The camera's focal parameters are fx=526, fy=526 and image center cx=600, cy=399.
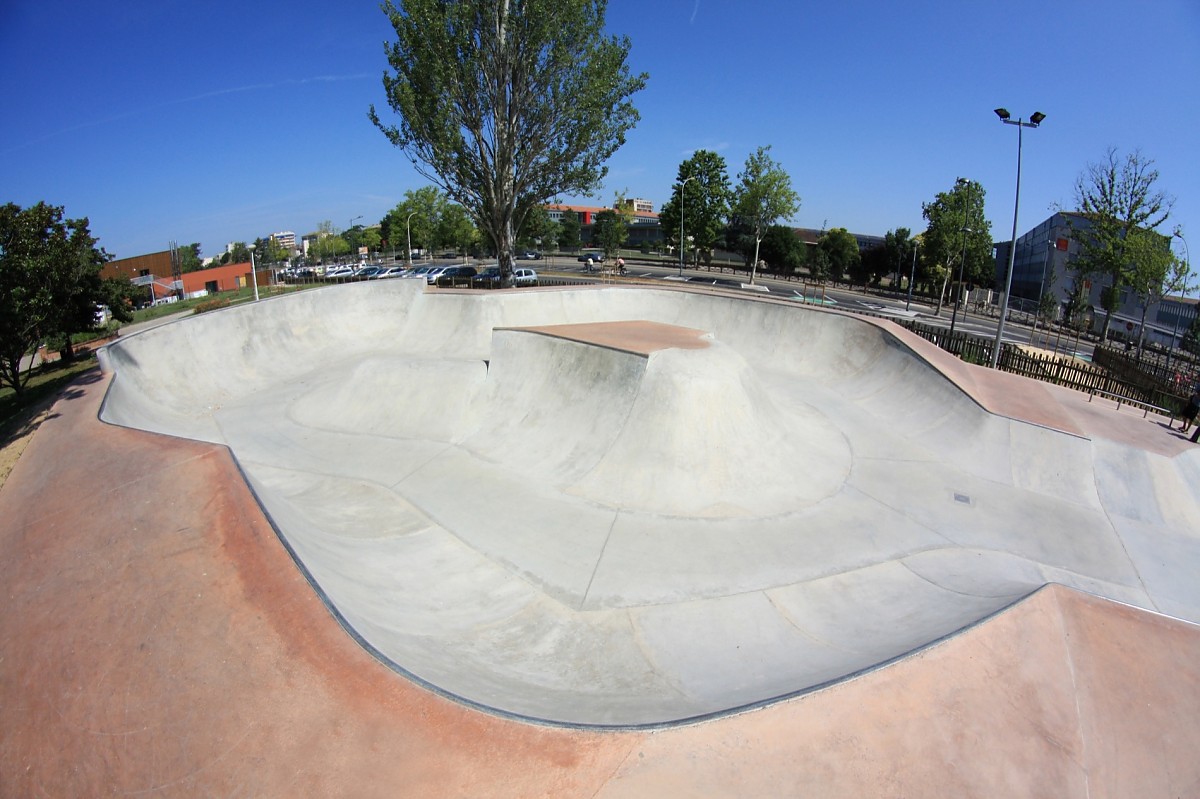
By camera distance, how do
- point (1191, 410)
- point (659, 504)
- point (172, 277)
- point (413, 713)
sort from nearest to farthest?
point (413, 713) < point (659, 504) < point (1191, 410) < point (172, 277)

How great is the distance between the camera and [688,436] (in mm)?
10508

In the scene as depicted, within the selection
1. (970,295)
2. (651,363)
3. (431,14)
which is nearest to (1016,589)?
(651,363)

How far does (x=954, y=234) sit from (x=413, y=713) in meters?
49.1

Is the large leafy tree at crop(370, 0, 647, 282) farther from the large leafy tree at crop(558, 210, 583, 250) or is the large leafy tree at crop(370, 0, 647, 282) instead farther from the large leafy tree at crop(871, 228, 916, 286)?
the large leafy tree at crop(558, 210, 583, 250)

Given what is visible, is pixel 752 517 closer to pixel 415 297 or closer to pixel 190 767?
pixel 190 767

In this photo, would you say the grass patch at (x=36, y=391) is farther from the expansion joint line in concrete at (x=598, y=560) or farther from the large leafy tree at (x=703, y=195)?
the large leafy tree at (x=703, y=195)

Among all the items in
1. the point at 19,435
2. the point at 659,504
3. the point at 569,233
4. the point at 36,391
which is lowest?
the point at 659,504

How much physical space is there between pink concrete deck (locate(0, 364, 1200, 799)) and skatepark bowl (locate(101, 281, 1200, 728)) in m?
0.45

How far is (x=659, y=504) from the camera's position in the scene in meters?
9.75

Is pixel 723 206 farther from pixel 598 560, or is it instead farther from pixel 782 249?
pixel 598 560

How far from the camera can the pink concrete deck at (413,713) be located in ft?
11.9

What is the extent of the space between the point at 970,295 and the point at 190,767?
2274 inches

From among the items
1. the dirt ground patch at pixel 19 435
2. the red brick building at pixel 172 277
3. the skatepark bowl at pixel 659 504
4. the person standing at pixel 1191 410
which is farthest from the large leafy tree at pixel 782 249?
the dirt ground patch at pixel 19 435

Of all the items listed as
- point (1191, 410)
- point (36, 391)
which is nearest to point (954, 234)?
point (1191, 410)
